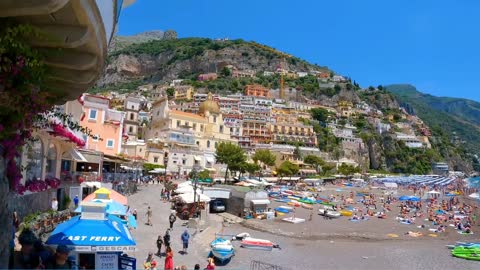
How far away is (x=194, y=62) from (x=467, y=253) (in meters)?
166

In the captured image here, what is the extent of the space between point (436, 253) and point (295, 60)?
180113 mm

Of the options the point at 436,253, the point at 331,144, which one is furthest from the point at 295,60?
the point at 436,253

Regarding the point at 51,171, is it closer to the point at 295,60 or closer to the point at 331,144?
the point at 331,144

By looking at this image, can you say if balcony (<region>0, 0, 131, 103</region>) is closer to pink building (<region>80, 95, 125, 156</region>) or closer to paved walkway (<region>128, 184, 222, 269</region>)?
paved walkway (<region>128, 184, 222, 269</region>)

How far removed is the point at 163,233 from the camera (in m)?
19.8

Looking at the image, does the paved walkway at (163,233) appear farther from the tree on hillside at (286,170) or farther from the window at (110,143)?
the tree on hillside at (286,170)

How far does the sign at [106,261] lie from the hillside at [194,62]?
168924 mm

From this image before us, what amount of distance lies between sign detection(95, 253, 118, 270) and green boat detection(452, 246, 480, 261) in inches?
796

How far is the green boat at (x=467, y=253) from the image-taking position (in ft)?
73.8

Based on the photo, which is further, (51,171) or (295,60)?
(295,60)

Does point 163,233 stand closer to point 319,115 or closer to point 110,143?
point 110,143

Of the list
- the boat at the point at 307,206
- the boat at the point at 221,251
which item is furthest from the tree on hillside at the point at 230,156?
the boat at the point at 221,251

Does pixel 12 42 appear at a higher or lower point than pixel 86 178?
higher

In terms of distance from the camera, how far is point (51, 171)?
18.7 meters
